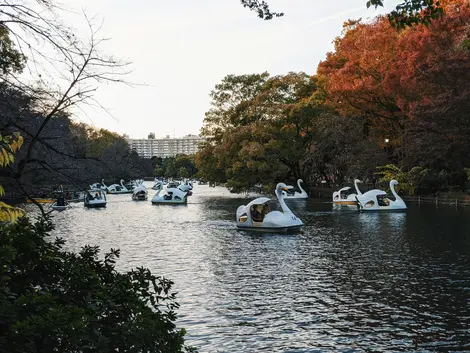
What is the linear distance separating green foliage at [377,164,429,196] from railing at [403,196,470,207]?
4.28 feet

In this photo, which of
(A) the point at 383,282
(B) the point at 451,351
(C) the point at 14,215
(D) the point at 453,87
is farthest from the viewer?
(D) the point at 453,87

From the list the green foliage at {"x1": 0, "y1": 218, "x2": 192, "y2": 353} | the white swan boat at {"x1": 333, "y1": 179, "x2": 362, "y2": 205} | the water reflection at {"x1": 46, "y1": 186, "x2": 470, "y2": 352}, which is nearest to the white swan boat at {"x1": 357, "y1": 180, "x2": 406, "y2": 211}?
the white swan boat at {"x1": 333, "y1": 179, "x2": 362, "y2": 205}

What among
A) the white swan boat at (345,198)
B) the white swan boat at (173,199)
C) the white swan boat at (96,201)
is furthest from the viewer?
the white swan boat at (173,199)

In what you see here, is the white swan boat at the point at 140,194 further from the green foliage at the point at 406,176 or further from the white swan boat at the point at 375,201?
the white swan boat at the point at 375,201

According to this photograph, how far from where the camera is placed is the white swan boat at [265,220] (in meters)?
27.2

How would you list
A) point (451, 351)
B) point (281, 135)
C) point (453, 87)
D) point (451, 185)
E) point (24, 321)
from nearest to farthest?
point (24, 321) < point (451, 351) < point (453, 87) < point (451, 185) < point (281, 135)

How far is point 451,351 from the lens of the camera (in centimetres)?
953

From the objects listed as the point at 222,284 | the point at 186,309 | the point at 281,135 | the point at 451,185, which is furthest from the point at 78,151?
the point at 281,135

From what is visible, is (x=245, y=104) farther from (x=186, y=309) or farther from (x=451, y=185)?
(x=186, y=309)

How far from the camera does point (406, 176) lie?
49.2 meters

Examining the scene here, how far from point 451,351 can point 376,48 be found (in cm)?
4637

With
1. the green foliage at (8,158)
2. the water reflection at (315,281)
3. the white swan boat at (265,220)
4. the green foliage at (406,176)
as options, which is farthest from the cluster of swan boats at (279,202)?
the green foliage at (406,176)

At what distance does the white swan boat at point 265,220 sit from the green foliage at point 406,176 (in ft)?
77.1

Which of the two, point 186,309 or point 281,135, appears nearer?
point 186,309
